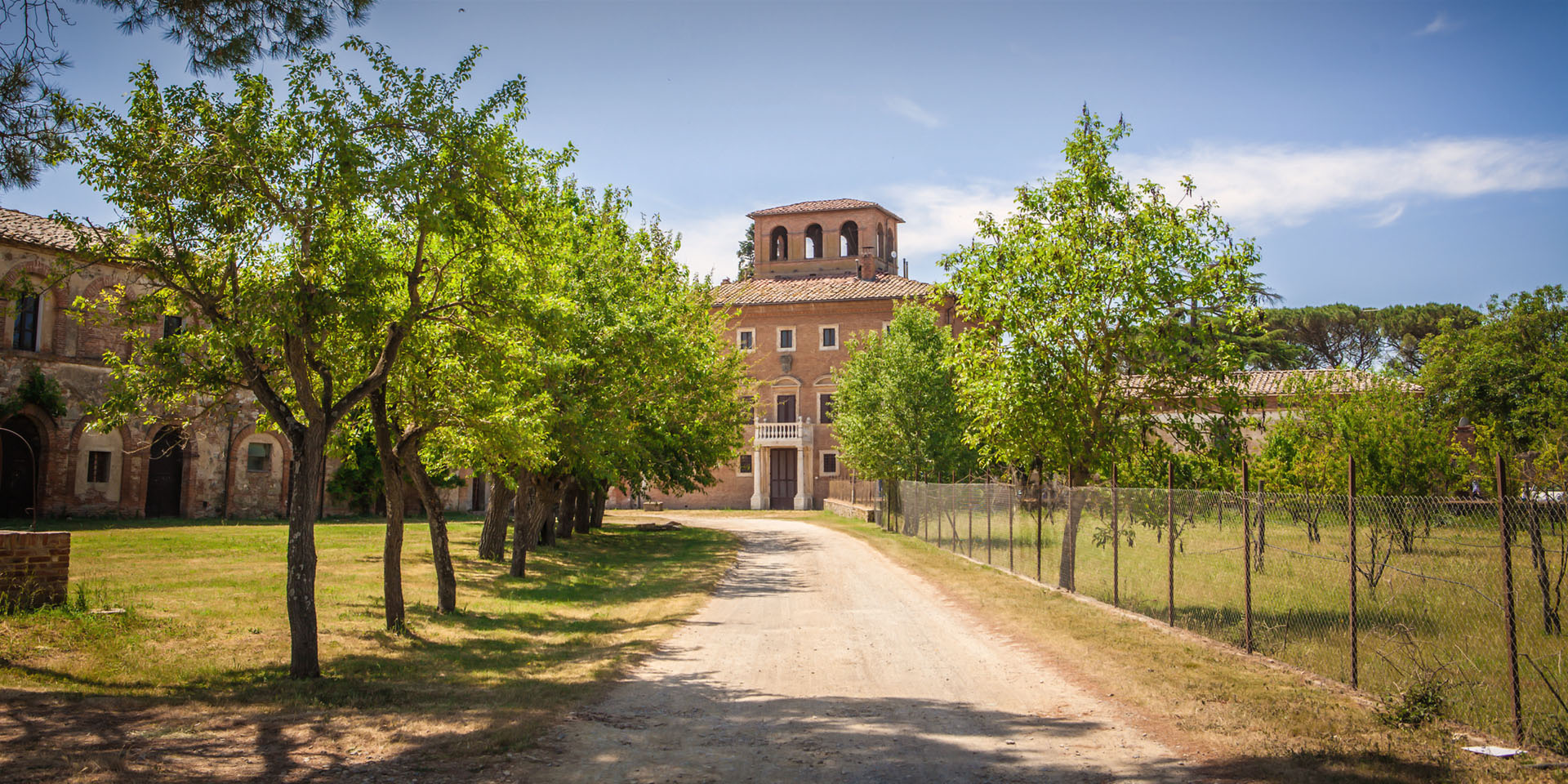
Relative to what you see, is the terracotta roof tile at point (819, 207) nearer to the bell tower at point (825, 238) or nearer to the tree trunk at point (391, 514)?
the bell tower at point (825, 238)

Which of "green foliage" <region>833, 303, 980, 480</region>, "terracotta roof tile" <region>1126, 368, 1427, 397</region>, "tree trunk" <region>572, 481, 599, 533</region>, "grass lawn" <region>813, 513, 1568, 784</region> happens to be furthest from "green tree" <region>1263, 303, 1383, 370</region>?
"grass lawn" <region>813, 513, 1568, 784</region>

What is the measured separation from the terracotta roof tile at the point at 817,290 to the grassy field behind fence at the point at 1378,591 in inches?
1628

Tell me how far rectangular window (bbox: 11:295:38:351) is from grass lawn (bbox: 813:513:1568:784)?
32034 mm

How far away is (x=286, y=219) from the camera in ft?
32.7

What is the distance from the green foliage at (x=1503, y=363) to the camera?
3617 centimetres

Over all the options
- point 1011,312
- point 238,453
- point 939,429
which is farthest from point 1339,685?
point 238,453

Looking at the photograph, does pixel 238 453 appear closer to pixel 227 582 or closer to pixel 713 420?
pixel 713 420

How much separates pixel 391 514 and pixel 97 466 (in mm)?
26599

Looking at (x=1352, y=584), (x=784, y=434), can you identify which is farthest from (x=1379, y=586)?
(x=784, y=434)

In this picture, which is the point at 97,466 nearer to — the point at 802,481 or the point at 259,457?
the point at 259,457

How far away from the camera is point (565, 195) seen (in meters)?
21.8

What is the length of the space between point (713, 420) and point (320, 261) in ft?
80.3

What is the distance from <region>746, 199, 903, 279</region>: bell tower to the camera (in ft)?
210

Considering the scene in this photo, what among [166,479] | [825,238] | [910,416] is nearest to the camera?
[910,416]
